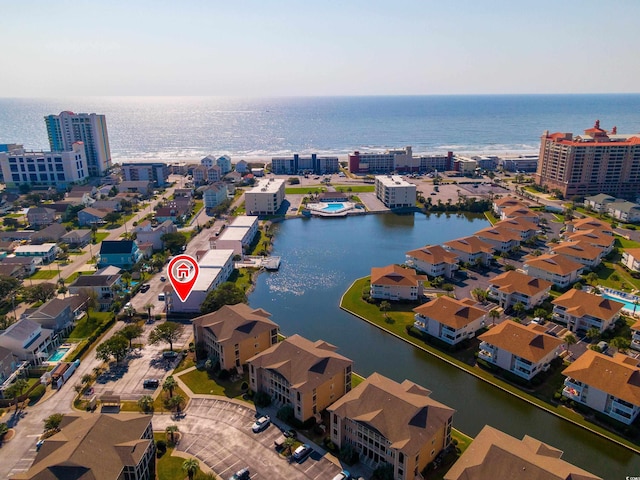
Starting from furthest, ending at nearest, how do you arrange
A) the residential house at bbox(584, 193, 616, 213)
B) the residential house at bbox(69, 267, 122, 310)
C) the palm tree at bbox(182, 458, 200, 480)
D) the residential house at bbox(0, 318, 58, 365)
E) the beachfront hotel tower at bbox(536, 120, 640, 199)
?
1. the beachfront hotel tower at bbox(536, 120, 640, 199)
2. the residential house at bbox(584, 193, 616, 213)
3. the residential house at bbox(69, 267, 122, 310)
4. the residential house at bbox(0, 318, 58, 365)
5. the palm tree at bbox(182, 458, 200, 480)

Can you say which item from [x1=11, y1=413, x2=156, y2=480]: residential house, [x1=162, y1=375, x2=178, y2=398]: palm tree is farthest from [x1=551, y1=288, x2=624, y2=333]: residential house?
[x1=11, y1=413, x2=156, y2=480]: residential house

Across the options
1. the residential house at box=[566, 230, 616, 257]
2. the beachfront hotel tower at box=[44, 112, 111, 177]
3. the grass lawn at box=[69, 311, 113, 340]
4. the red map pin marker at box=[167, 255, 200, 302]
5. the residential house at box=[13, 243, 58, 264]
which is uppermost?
the beachfront hotel tower at box=[44, 112, 111, 177]

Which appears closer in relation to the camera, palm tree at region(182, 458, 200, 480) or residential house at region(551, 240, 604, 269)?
palm tree at region(182, 458, 200, 480)

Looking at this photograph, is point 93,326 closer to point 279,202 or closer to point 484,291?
point 484,291

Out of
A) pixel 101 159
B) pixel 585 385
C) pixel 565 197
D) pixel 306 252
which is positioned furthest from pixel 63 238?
pixel 565 197

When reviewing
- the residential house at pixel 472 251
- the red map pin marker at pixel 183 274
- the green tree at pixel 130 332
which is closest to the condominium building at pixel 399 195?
the residential house at pixel 472 251

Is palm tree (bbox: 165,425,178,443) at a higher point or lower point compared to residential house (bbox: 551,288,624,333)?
lower

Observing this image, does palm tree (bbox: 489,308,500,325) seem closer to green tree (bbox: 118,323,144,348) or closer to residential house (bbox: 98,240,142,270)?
green tree (bbox: 118,323,144,348)
